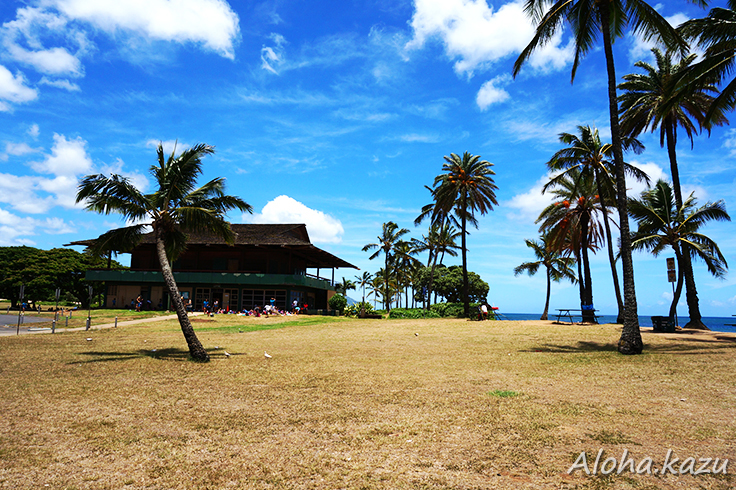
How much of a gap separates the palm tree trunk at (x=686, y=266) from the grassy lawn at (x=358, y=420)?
37.1 ft

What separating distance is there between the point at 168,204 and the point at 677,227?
83.3 feet

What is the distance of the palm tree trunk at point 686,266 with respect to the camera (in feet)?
71.2

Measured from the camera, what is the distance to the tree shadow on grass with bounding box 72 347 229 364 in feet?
41.9

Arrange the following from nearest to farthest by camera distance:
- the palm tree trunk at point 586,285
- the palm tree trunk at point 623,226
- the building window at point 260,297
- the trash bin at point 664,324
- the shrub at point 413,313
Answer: the palm tree trunk at point 623,226 → the trash bin at point 664,324 → the palm tree trunk at point 586,285 → the shrub at point 413,313 → the building window at point 260,297

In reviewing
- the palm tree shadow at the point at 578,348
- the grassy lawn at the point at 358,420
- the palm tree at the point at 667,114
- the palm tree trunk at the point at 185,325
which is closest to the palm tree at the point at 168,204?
the palm tree trunk at the point at 185,325

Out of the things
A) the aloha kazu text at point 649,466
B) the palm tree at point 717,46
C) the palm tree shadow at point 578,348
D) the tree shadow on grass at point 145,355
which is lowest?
the tree shadow on grass at point 145,355

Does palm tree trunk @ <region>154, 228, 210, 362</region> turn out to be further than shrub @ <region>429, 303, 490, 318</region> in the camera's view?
No

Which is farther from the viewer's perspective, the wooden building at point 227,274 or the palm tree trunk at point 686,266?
the wooden building at point 227,274

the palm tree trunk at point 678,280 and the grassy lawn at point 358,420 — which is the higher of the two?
the palm tree trunk at point 678,280

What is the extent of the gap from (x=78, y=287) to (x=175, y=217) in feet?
163

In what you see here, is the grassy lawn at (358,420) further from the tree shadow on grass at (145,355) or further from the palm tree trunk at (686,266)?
the palm tree trunk at (686,266)

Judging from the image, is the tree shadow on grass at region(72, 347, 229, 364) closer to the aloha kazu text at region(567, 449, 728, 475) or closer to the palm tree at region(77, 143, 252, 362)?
the palm tree at region(77, 143, 252, 362)

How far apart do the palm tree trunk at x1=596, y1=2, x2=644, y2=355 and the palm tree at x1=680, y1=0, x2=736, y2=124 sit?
2.53 m

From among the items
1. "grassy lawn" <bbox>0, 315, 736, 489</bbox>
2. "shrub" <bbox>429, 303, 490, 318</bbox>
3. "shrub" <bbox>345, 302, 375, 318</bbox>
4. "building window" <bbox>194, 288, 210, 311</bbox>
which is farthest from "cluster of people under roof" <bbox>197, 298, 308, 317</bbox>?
"grassy lawn" <bbox>0, 315, 736, 489</bbox>
